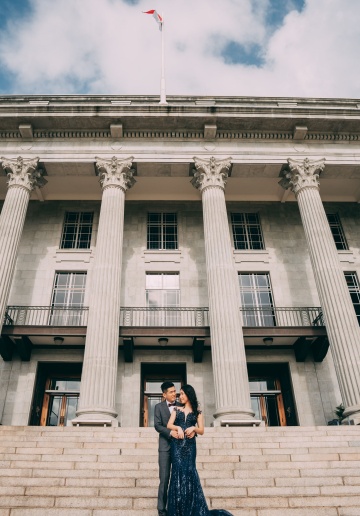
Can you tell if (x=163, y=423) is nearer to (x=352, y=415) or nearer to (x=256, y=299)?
(x=352, y=415)

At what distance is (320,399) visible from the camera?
53.4 feet

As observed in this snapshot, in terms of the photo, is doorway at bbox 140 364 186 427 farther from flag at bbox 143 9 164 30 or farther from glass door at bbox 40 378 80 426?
flag at bbox 143 9 164 30

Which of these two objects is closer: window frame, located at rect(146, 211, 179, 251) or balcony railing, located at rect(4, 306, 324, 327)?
balcony railing, located at rect(4, 306, 324, 327)

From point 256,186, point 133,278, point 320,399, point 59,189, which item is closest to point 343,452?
point 320,399

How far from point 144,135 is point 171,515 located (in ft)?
52.3

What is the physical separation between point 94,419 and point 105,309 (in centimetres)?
358

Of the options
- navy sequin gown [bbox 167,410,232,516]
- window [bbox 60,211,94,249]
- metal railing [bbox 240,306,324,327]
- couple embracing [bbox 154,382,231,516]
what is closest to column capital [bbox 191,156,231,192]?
metal railing [bbox 240,306,324,327]

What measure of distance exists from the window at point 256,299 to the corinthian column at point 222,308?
3.56 meters

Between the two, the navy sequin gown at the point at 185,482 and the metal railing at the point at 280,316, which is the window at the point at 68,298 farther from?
the navy sequin gown at the point at 185,482

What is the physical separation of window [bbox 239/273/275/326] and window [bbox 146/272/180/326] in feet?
10.1

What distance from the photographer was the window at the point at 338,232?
66.9 feet

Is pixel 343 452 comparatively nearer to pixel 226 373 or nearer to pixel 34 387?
pixel 226 373

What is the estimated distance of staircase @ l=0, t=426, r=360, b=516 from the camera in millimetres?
6227

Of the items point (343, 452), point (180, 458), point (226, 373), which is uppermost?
point (226, 373)
